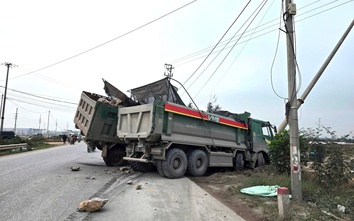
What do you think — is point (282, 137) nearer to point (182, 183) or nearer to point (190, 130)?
point (190, 130)

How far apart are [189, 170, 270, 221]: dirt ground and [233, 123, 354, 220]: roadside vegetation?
0.08m

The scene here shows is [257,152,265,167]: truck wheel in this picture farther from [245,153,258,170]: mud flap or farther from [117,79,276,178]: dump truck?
[117,79,276,178]: dump truck

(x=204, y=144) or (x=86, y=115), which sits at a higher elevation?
(x=86, y=115)

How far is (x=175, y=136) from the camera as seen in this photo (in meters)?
9.48

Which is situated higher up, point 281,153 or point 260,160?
point 281,153

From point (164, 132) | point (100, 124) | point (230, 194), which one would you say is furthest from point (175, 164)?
point (100, 124)

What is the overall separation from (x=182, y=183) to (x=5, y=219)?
16.4ft

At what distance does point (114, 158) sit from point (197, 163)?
12.7ft

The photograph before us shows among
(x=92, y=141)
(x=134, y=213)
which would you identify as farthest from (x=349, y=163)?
(x=92, y=141)

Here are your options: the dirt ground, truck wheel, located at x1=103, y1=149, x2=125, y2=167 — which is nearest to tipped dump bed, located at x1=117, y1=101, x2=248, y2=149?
the dirt ground

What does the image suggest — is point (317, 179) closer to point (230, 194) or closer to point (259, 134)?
point (230, 194)

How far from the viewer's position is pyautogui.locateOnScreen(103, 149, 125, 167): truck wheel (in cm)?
1215

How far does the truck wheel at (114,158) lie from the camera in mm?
12148

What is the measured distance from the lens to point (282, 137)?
10070mm
